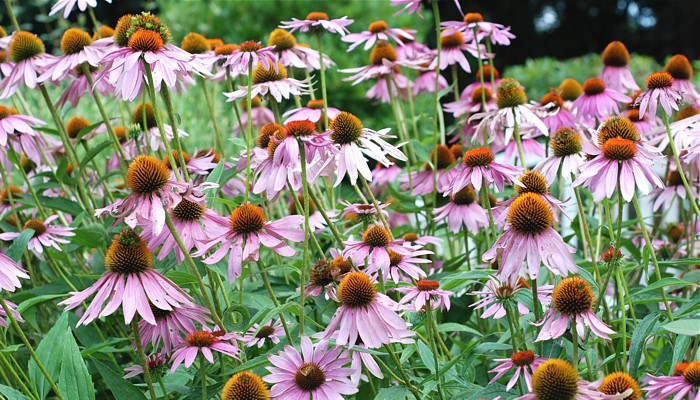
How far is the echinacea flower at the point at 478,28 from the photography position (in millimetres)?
2221

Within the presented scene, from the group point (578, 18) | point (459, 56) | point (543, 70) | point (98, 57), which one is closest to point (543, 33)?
point (578, 18)

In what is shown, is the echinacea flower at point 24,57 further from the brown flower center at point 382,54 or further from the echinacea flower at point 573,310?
the echinacea flower at point 573,310

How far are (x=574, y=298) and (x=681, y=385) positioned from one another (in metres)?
0.19

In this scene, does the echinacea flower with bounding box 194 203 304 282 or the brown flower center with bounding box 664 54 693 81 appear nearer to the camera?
the echinacea flower with bounding box 194 203 304 282

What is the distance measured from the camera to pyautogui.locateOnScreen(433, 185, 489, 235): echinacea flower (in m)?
1.90

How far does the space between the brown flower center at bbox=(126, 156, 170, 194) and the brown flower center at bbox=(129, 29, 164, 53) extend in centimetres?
23

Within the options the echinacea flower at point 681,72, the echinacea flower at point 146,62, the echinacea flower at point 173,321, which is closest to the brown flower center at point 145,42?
the echinacea flower at point 146,62

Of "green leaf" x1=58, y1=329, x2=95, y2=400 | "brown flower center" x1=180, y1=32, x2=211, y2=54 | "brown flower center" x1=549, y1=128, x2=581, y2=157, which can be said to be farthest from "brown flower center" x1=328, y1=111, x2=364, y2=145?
"brown flower center" x1=180, y1=32, x2=211, y2=54

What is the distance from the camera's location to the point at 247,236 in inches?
53.0

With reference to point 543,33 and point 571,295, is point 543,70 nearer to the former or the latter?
point 543,33

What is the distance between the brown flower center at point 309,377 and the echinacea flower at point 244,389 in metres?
0.08

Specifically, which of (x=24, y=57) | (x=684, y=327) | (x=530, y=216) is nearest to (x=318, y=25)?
(x=24, y=57)

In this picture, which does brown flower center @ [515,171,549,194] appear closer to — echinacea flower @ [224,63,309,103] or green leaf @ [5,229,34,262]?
echinacea flower @ [224,63,309,103]

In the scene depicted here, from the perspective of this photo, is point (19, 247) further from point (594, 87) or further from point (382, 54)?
point (594, 87)
